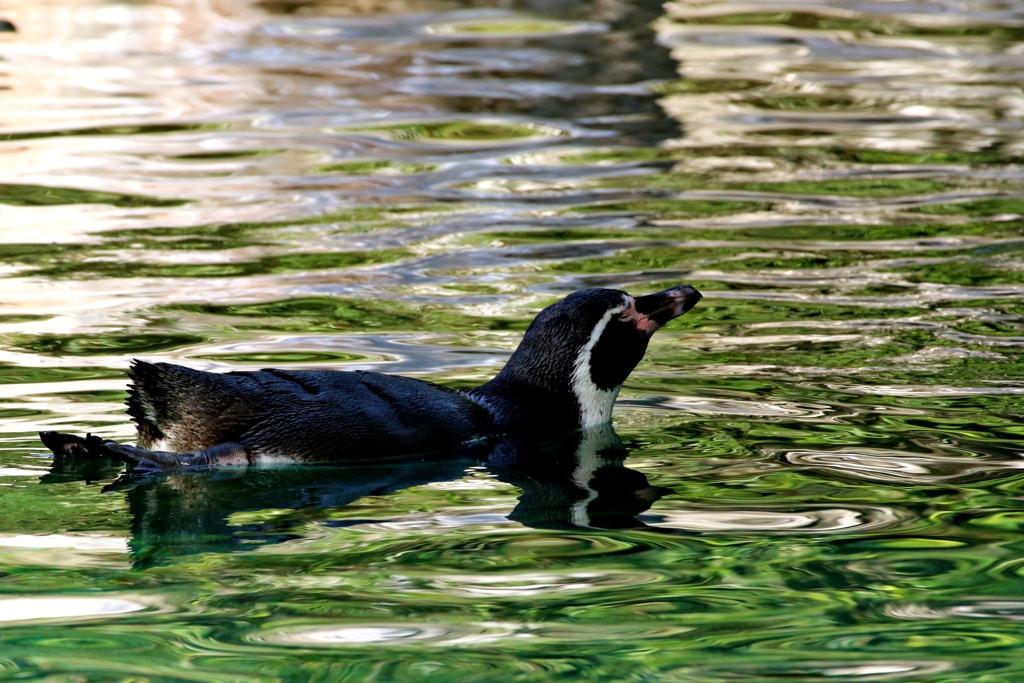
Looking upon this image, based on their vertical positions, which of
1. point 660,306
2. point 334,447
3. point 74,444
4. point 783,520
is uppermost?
point 660,306

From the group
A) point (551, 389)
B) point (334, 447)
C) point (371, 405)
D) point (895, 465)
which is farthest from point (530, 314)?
point (895, 465)

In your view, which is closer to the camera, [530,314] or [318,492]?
[318,492]

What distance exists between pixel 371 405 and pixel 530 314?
2.96m

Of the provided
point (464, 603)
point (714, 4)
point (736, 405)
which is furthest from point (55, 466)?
point (714, 4)

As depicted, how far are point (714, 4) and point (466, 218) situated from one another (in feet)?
31.2

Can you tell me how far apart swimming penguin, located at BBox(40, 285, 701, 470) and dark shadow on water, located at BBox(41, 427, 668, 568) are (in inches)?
3.4

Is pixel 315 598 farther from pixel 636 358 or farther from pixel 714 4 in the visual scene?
pixel 714 4

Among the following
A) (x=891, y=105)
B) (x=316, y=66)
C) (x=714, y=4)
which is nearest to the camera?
(x=891, y=105)

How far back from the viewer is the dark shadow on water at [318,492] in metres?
5.71

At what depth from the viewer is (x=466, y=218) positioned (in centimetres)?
1202

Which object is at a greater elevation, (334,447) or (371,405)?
(371,405)

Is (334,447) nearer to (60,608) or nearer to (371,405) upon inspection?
(371,405)

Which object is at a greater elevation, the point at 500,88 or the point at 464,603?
the point at 500,88

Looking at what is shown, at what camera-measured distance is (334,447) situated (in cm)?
643
